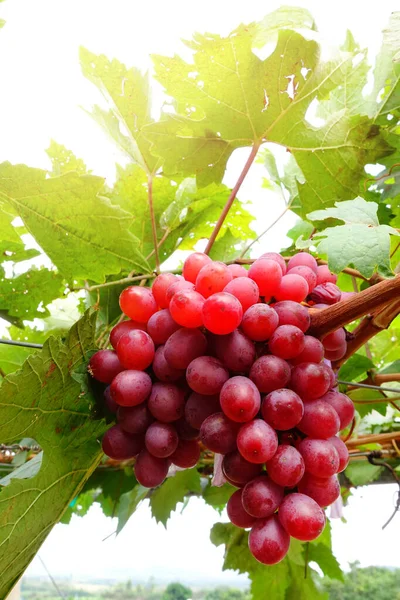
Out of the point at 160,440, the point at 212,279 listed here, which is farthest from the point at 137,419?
the point at 212,279

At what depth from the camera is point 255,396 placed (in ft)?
1.20

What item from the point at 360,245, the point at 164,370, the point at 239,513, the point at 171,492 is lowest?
the point at 171,492

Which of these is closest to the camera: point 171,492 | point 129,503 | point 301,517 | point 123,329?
point 301,517

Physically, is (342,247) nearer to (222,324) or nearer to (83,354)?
(222,324)

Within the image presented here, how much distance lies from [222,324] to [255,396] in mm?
56

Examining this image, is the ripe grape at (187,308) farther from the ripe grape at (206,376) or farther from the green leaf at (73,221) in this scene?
the green leaf at (73,221)

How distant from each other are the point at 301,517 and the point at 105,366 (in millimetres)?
191

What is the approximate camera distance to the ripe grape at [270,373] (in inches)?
14.8

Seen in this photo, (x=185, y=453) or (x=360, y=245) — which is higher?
(x=360, y=245)

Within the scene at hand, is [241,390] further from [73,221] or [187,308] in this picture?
[73,221]

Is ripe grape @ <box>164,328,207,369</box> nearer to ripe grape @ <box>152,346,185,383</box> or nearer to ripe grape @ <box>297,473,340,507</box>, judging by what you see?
ripe grape @ <box>152,346,185,383</box>

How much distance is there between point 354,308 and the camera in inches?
15.2

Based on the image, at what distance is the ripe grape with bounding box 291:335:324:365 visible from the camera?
15.7 inches

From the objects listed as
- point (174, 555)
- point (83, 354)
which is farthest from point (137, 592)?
point (83, 354)
